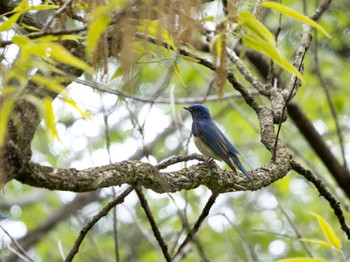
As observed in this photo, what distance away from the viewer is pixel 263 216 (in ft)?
33.8

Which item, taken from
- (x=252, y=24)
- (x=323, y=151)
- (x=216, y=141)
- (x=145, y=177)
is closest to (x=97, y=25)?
(x=252, y=24)

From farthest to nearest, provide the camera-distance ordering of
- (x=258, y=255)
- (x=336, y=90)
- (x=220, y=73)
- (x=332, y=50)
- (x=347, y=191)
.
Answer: (x=258, y=255), (x=336, y=90), (x=332, y=50), (x=347, y=191), (x=220, y=73)

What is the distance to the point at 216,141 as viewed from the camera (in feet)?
17.4

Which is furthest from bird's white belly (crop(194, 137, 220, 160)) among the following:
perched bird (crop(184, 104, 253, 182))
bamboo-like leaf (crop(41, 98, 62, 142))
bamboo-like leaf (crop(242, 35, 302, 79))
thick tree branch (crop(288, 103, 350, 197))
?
bamboo-like leaf (crop(41, 98, 62, 142))

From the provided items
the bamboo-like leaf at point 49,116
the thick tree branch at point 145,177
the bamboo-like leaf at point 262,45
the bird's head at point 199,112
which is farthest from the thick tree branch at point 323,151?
the bamboo-like leaf at point 49,116

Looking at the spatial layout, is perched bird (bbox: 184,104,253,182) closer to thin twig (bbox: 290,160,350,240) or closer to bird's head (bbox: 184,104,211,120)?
bird's head (bbox: 184,104,211,120)

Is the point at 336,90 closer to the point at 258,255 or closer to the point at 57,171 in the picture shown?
the point at 258,255

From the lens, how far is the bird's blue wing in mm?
5080

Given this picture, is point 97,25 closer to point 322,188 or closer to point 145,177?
point 145,177

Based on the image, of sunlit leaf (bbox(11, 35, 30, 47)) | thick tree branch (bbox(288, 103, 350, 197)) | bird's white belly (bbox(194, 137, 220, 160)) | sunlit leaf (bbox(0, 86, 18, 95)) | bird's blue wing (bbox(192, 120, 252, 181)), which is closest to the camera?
sunlit leaf (bbox(0, 86, 18, 95))

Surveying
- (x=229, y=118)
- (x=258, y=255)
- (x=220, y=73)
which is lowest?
(x=220, y=73)

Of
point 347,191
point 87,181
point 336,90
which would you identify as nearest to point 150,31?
point 87,181

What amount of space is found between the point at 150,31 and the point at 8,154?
57 cm

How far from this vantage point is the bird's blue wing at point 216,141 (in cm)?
508
